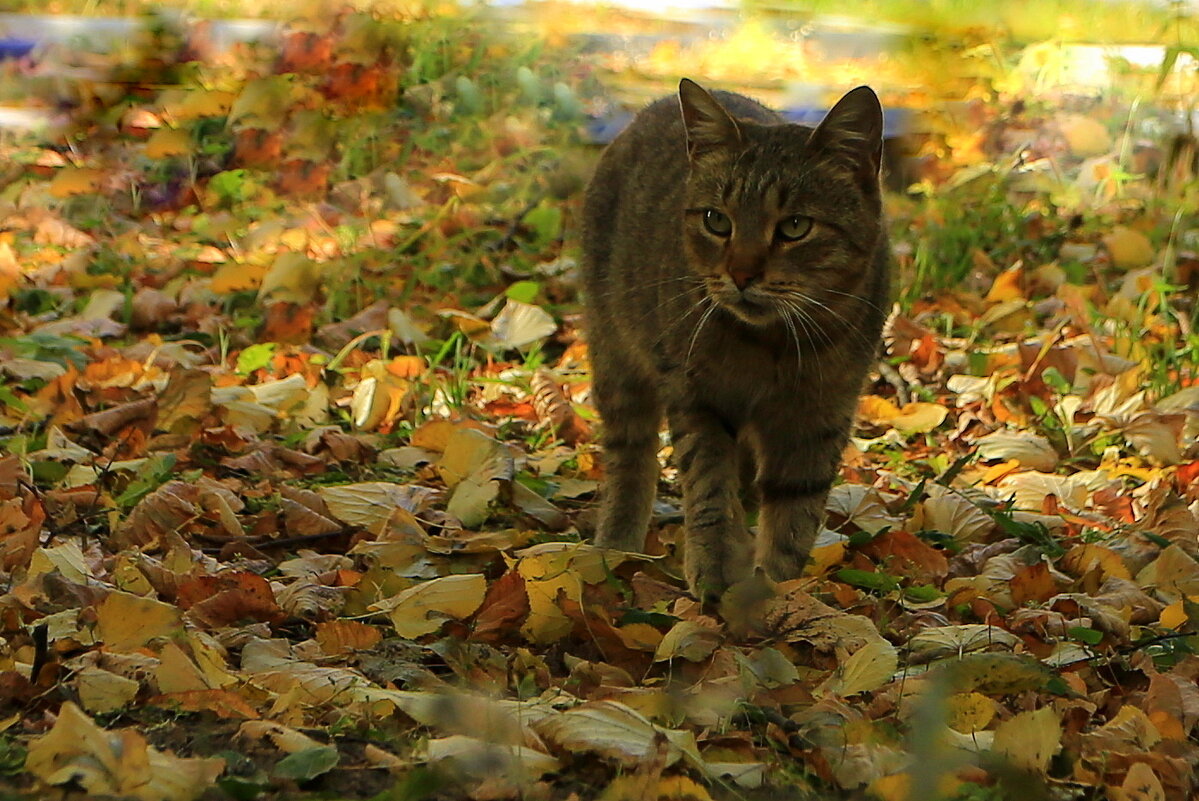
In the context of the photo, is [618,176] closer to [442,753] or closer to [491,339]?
[491,339]

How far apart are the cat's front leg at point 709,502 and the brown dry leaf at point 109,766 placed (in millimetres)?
1302

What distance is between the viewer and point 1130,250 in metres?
5.08

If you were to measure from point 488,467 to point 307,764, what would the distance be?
1.45m

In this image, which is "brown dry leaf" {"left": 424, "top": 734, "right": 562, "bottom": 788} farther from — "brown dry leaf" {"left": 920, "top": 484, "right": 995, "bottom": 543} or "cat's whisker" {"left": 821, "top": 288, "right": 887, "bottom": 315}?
"brown dry leaf" {"left": 920, "top": 484, "right": 995, "bottom": 543}

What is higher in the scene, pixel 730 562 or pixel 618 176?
pixel 618 176

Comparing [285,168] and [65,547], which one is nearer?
[65,547]

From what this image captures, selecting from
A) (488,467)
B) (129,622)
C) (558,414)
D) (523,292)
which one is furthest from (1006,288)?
(129,622)

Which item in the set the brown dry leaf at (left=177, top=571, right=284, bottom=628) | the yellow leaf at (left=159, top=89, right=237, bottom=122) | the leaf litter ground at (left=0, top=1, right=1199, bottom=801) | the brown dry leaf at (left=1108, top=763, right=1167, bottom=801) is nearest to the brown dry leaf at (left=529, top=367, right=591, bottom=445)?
the leaf litter ground at (left=0, top=1, right=1199, bottom=801)

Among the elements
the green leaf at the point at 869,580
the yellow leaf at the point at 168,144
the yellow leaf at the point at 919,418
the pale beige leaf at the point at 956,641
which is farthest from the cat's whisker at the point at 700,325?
the yellow leaf at the point at 168,144

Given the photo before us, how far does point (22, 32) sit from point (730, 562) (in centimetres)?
543

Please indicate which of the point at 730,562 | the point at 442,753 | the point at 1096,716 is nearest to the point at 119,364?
the point at 730,562

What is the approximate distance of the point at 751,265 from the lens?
282 centimetres

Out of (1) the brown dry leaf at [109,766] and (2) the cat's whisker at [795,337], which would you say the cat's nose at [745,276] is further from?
(1) the brown dry leaf at [109,766]

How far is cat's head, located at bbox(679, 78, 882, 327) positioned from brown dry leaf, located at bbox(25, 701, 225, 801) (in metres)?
1.46
